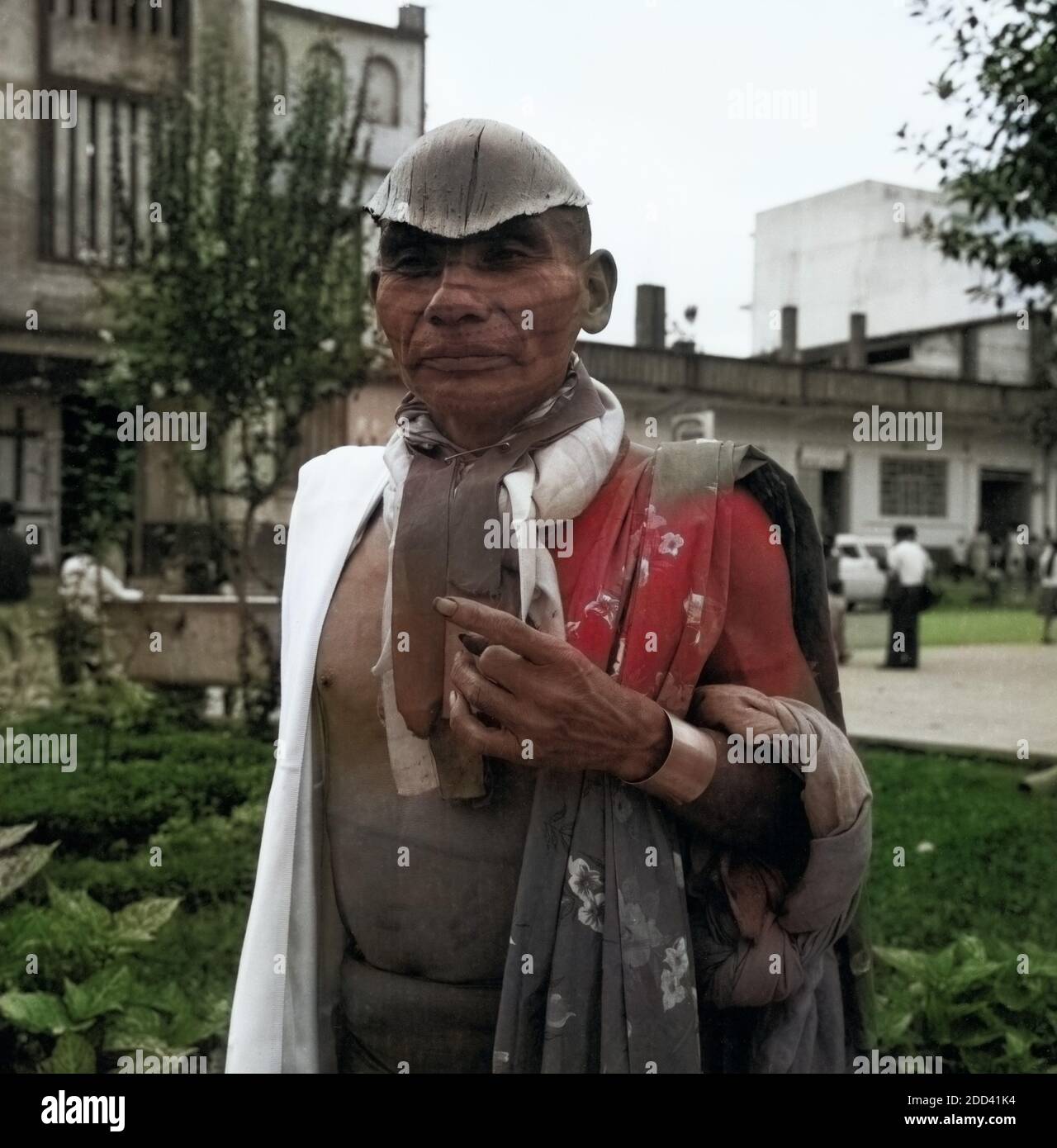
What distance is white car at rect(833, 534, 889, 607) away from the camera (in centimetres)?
1168

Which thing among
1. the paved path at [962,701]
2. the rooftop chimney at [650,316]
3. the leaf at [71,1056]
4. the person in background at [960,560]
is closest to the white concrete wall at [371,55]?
the rooftop chimney at [650,316]

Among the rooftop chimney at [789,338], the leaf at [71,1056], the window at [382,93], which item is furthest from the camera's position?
the rooftop chimney at [789,338]

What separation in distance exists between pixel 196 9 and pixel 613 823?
4.38 m

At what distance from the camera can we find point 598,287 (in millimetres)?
1746

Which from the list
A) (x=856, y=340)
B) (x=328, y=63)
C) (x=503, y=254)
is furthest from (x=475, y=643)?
(x=856, y=340)

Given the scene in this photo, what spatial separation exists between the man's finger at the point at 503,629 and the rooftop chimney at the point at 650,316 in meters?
1.09

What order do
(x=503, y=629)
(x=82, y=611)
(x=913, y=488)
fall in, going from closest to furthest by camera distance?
(x=503, y=629) → (x=82, y=611) → (x=913, y=488)

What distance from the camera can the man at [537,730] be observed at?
157 cm

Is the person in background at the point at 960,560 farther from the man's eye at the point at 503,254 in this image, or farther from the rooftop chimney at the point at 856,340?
the man's eye at the point at 503,254

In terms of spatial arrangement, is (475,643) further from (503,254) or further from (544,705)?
(503,254)

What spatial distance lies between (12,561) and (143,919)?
3.07 metres

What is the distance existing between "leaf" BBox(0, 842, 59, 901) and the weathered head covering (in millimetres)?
2046

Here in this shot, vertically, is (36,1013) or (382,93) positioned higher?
(382,93)
